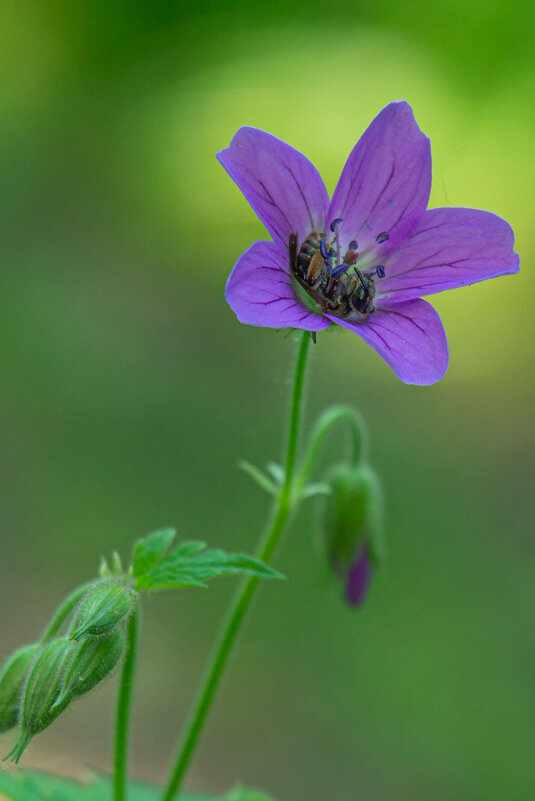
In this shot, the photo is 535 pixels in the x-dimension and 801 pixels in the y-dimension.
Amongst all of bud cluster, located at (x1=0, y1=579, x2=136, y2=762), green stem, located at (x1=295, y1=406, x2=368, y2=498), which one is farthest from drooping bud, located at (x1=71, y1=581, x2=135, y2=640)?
green stem, located at (x1=295, y1=406, x2=368, y2=498)

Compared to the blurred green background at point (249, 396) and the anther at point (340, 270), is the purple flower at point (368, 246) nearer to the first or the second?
the anther at point (340, 270)

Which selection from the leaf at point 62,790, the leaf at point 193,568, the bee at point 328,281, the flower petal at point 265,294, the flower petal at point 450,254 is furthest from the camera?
the leaf at point 62,790

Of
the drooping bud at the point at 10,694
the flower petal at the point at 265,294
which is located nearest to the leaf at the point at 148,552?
the drooping bud at the point at 10,694

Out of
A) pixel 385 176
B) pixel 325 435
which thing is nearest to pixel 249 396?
pixel 325 435

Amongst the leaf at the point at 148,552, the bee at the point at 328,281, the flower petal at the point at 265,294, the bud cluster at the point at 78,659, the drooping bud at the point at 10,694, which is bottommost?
the drooping bud at the point at 10,694

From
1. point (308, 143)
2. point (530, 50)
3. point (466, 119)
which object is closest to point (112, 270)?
point (308, 143)

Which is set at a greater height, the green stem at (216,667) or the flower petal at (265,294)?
the flower petal at (265,294)
